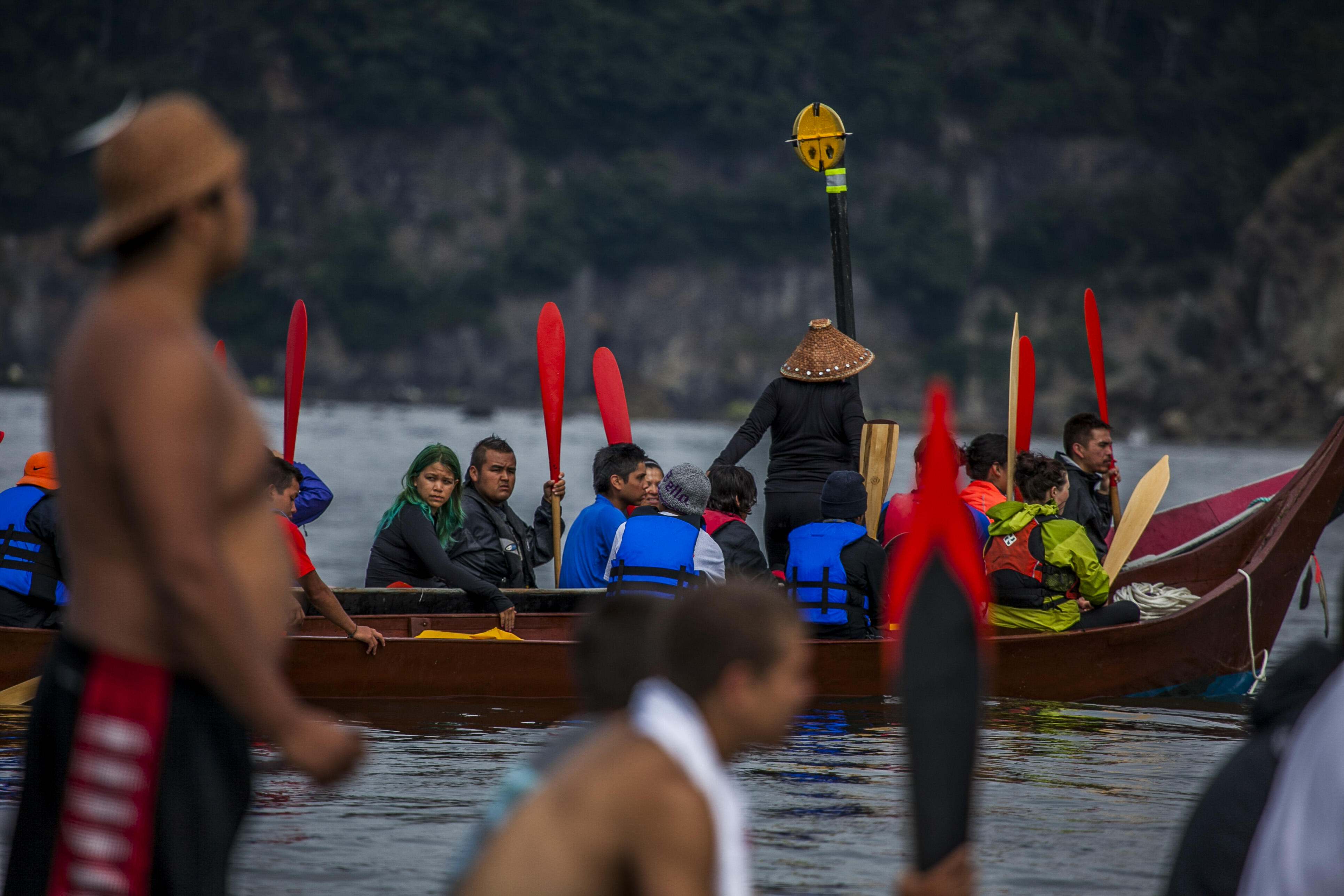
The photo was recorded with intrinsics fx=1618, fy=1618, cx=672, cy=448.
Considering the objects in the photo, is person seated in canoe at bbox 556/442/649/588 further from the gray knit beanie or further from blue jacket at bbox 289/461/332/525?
blue jacket at bbox 289/461/332/525

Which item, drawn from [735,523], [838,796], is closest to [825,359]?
[735,523]

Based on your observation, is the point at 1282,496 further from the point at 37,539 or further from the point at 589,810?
the point at 589,810

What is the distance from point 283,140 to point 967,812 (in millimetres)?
105119

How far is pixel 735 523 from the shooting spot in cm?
800

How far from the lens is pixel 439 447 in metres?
7.55

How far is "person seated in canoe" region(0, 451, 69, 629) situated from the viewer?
6957 mm

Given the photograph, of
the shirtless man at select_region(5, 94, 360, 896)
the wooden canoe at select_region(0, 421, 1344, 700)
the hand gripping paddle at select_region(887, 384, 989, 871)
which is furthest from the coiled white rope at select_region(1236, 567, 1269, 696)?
the shirtless man at select_region(5, 94, 360, 896)

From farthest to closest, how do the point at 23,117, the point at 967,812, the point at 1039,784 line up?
the point at 23,117 → the point at 1039,784 → the point at 967,812

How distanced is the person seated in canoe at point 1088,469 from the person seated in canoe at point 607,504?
2.45m

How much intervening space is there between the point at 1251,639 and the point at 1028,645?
1.89m

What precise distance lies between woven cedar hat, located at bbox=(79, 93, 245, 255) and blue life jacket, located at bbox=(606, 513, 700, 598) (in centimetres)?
489

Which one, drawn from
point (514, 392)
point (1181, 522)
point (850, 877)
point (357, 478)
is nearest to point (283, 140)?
point (514, 392)

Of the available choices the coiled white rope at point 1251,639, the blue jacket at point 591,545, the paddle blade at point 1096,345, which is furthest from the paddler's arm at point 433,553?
the paddle blade at point 1096,345

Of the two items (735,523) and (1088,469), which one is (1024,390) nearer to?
(1088,469)
